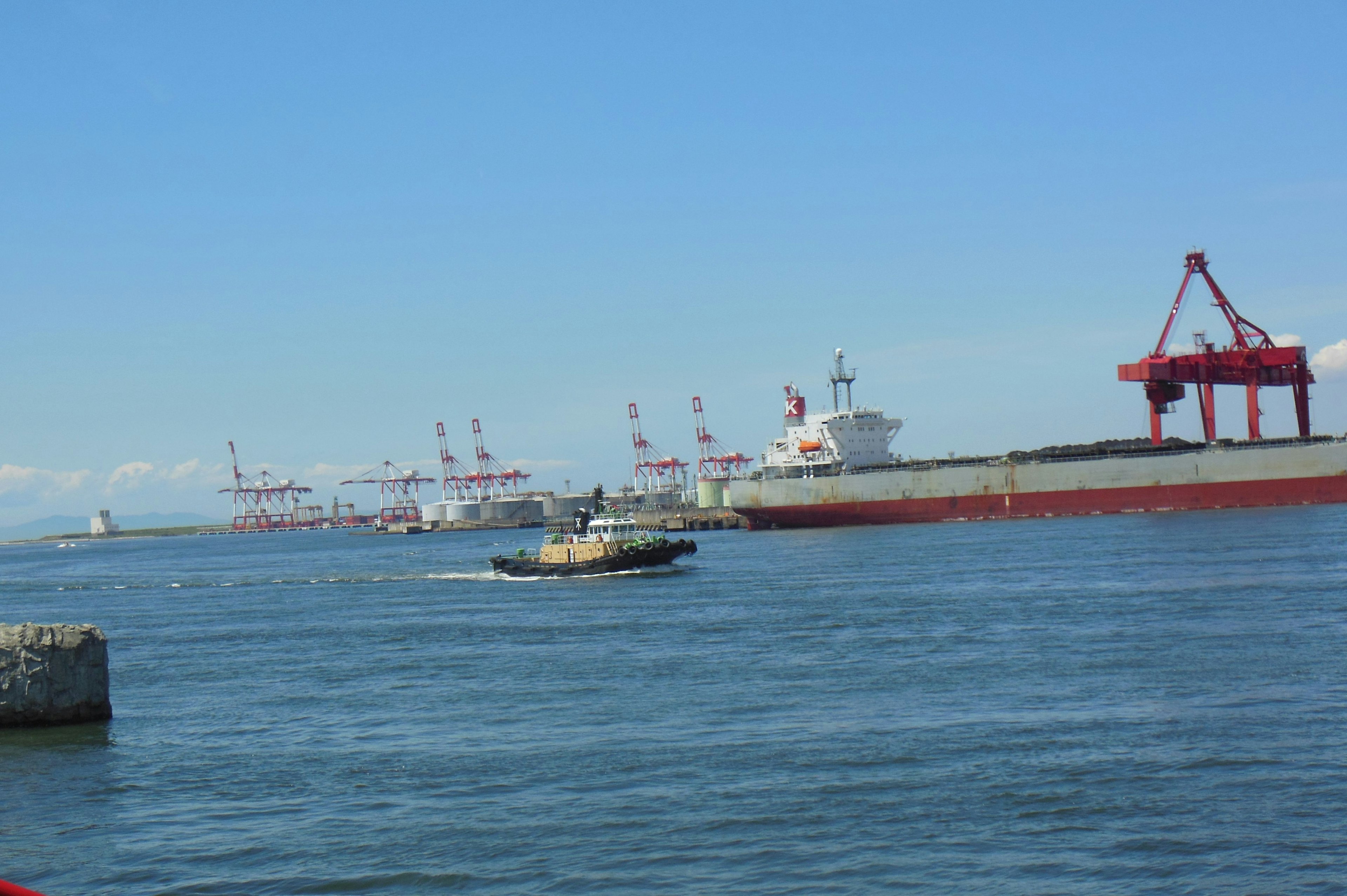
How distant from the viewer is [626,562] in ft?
129

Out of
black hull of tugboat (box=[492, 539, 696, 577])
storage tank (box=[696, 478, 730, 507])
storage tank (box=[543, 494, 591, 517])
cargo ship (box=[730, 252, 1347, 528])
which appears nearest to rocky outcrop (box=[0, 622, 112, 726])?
black hull of tugboat (box=[492, 539, 696, 577])

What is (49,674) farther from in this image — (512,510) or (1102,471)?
(512,510)

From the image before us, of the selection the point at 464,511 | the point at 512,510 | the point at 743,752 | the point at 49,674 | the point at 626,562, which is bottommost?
the point at 743,752

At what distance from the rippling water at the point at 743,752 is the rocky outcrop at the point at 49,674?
0.24 metres

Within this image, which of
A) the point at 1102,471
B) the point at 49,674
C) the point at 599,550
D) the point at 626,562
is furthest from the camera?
the point at 1102,471

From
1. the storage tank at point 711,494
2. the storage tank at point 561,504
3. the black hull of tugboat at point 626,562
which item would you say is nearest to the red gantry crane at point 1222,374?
the black hull of tugboat at point 626,562

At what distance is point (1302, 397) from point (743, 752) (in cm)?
5251

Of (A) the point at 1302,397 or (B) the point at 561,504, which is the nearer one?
(A) the point at 1302,397

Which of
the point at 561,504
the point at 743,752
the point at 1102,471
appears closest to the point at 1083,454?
the point at 1102,471

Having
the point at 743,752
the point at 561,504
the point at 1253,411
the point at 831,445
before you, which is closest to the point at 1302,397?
the point at 1253,411

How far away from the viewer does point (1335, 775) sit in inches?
397

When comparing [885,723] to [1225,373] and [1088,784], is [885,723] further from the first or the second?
[1225,373]

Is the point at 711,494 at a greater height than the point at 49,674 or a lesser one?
greater

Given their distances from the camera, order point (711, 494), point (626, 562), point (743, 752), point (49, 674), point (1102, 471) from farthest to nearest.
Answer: point (711, 494), point (1102, 471), point (626, 562), point (49, 674), point (743, 752)
